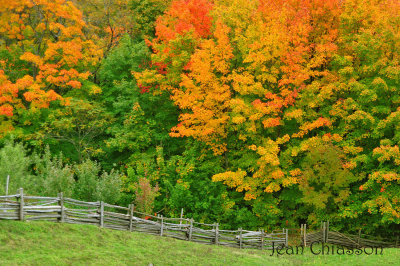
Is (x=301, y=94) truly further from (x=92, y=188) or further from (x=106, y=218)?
(x=106, y=218)

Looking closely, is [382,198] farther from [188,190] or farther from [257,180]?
[188,190]

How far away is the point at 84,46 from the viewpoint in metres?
32.2

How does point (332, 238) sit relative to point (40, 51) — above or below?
below

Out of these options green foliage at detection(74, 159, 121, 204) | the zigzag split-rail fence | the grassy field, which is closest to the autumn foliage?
the zigzag split-rail fence

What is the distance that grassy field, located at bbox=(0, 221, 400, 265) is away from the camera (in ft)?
39.1

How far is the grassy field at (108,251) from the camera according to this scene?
469 inches

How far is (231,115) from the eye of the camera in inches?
1025

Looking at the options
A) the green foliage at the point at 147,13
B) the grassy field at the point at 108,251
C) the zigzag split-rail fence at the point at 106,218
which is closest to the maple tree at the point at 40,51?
the green foliage at the point at 147,13

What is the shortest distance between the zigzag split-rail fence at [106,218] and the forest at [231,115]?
12.0 ft

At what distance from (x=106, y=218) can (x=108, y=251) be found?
288cm

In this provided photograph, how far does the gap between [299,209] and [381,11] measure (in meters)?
13.1

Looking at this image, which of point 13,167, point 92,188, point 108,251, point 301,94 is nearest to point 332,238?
point 301,94

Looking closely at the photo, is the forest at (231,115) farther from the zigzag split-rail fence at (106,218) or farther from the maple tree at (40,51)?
the zigzag split-rail fence at (106,218)

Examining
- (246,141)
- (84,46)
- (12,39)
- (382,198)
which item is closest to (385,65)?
(382,198)
